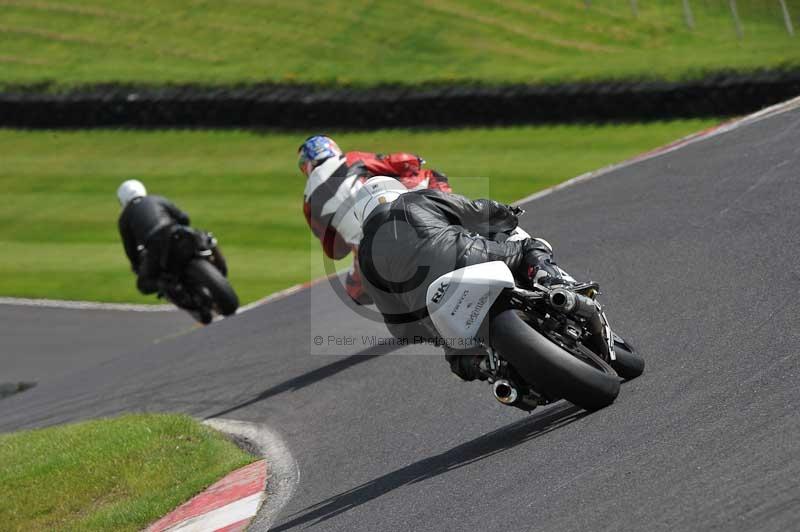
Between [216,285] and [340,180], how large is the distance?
5516 mm

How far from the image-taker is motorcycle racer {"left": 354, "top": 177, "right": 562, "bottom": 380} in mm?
6457

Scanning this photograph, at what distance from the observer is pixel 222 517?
267 inches

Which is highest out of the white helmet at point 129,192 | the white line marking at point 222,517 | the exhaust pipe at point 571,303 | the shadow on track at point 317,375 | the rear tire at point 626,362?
the exhaust pipe at point 571,303

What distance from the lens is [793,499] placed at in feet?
14.5

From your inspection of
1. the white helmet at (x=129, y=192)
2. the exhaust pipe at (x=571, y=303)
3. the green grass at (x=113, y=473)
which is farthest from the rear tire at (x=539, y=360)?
the white helmet at (x=129, y=192)

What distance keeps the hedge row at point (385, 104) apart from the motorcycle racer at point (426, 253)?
39.6ft

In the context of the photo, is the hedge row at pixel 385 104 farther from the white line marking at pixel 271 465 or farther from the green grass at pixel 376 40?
the white line marking at pixel 271 465

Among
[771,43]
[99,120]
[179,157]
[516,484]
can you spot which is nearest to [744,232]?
[516,484]

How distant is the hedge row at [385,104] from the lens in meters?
18.7

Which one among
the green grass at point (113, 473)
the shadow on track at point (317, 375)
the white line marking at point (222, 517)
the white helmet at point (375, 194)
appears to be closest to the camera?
the white line marking at point (222, 517)

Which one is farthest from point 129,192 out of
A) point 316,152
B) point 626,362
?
point 626,362

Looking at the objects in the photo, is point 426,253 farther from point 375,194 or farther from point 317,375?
point 317,375

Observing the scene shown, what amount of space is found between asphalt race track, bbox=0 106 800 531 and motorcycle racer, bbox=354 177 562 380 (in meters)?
0.77

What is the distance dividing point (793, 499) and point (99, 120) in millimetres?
22863
